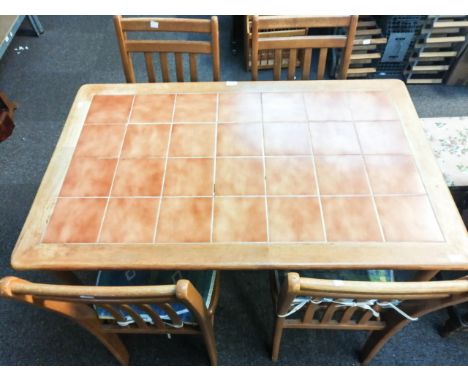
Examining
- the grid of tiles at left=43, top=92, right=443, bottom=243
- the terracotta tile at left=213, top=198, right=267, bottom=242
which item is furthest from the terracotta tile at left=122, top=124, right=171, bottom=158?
the terracotta tile at left=213, top=198, right=267, bottom=242

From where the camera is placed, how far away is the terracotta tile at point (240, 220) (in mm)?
1033

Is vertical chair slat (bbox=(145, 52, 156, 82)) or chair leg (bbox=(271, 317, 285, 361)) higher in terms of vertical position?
vertical chair slat (bbox=(145, 52, 156, 82))

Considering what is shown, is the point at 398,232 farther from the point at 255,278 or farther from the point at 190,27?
the point at 190,27

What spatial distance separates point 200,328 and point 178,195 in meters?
0.46

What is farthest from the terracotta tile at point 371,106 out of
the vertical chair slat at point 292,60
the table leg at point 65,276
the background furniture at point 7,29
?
the background furniture at point 7,29

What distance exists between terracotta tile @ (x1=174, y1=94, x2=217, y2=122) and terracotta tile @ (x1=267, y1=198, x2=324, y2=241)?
49cm

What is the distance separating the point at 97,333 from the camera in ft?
3.86

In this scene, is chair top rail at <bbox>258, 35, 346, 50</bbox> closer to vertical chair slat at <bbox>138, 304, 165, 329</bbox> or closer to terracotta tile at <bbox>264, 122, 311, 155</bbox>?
terracotta tile at <bbox>264, 122, 311, 155</bbox>

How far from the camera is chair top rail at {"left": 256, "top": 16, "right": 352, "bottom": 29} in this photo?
142 cm

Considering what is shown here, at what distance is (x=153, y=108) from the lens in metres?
1.41

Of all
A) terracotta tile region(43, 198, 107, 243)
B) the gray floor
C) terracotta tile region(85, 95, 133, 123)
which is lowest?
the gray floor

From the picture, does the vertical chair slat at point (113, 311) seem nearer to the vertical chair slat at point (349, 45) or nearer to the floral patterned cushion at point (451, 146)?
the vertical chair slat at point (349, 45)

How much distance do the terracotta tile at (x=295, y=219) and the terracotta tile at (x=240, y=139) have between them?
0.24 meters

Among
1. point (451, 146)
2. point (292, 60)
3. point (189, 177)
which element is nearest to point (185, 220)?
point (189, 177)
